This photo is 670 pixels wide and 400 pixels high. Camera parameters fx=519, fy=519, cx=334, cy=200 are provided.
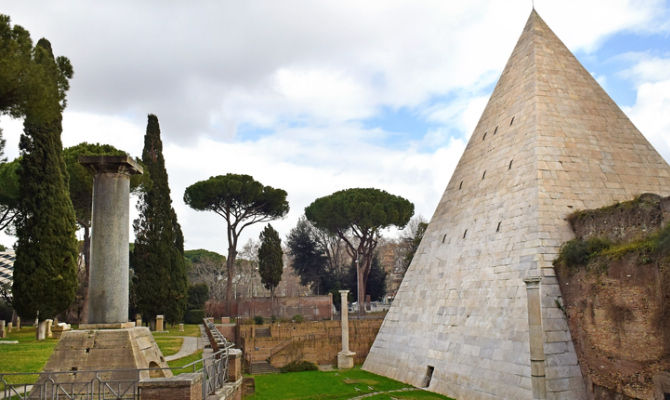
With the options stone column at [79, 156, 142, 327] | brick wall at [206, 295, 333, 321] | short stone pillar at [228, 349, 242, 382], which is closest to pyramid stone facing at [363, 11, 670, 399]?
short stone pillar at [228, 349, 242, 382]

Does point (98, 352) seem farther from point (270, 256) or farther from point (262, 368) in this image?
point (270, 256)

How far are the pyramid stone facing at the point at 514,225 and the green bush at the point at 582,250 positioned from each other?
0.59m

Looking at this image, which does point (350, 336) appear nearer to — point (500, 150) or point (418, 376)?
point (418, 376)

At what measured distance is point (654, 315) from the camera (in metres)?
9.44

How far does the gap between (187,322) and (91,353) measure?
2830 cm

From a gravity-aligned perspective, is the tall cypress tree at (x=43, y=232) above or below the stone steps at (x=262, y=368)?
above

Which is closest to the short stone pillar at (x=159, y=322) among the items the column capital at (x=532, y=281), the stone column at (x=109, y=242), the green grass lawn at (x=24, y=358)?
the green grass lawn at (x=24, y=358)

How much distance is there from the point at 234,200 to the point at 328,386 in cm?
2162

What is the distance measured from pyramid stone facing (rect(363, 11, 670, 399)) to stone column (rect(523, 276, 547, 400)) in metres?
0.07

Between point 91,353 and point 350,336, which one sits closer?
point 91,353

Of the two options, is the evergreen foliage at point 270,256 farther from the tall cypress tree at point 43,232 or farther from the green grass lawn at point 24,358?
the green grass lawn at point 24,358

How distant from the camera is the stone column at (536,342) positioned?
997cm

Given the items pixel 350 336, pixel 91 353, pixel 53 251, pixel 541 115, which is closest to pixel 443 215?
pixel 541 115

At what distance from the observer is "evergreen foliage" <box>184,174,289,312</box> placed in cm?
3456
